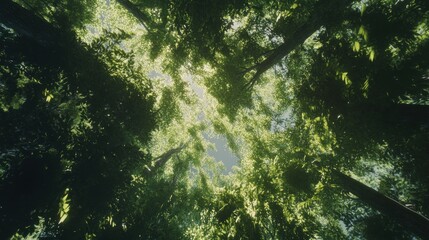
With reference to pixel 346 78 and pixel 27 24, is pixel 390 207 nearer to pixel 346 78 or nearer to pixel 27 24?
pixel 346 78

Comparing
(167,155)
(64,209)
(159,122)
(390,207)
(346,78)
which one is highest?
(167,155)

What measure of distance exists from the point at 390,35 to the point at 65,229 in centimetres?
1050

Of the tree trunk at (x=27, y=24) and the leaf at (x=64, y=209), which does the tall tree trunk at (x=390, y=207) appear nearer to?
the leaf at (x=64, y=209)

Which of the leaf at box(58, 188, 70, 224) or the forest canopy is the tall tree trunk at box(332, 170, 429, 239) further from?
the leaf at box(58, 188, 70, 224)

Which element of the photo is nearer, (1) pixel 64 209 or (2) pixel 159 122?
(1) pixel 64 209

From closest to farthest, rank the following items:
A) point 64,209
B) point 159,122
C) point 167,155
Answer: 1. point 64,209
2. point 159,122
3. point 167,155

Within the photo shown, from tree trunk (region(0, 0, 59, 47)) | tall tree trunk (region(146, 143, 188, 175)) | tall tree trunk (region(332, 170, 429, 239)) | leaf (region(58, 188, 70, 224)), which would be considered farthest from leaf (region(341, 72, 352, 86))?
tall tree trunk (region(146, 143, 188, 175))

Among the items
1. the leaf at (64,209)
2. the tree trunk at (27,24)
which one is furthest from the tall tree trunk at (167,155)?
the tree trunk at (27,24)

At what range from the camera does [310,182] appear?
8477 millimetres

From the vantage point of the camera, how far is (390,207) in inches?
331

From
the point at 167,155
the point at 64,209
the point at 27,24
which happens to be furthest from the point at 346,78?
the point at 167,155

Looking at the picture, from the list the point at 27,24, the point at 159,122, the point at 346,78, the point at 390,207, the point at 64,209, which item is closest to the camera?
the point at 346,78

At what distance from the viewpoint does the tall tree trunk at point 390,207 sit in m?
7.54

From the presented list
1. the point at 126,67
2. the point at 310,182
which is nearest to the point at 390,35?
the point at 310,182
